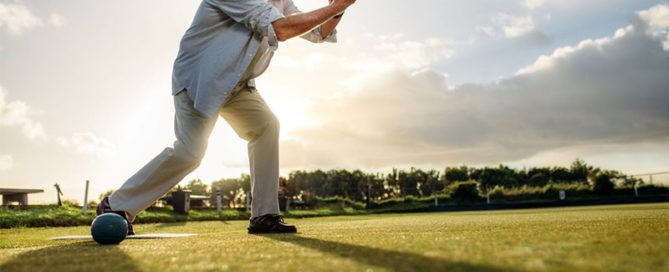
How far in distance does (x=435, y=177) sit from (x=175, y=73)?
287 feet

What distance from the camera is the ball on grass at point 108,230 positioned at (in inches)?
112

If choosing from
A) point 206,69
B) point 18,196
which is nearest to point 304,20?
point 206,69

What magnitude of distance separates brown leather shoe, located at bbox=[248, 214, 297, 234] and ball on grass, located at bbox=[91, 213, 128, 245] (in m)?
1.09

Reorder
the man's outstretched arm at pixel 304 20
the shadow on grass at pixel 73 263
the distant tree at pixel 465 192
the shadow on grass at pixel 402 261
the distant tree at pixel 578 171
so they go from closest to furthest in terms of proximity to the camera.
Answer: the shadow on grass at pixel 402 261 → the shadow on grass at pixel 73 263 → the man's outstretched arm at pixel 304 20 → the distant tree at pixel 465 192 → the distant tree at pixel 578 171

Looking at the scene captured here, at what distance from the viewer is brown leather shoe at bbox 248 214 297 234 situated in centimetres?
375

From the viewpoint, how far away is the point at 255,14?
326 cm

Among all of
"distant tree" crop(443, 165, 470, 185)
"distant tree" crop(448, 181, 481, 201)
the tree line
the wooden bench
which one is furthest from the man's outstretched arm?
"distant tree" crop(443, 165, 470, 185)

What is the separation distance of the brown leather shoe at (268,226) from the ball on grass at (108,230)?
109 cm

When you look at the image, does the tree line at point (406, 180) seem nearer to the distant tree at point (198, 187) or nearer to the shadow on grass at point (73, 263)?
the distant tree at point (198, 187)

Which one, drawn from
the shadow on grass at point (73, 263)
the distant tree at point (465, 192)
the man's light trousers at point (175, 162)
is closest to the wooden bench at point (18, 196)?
the man's light trousers at point (175, 162)

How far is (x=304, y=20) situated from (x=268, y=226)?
1638 mm

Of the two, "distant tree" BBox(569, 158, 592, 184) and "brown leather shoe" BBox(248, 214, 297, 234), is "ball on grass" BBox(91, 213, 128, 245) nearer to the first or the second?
"brown leather shoe" BBox(248, 214, 297, 234)

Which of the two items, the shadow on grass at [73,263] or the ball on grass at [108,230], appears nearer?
the shadow on grass at [73,263]

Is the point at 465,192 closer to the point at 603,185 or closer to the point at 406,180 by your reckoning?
the point at 603,185
